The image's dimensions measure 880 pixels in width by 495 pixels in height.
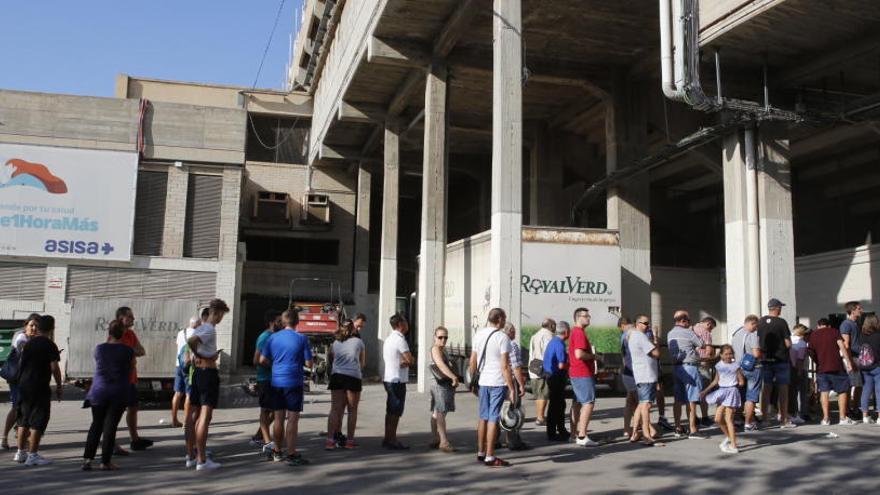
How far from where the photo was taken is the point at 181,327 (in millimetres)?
16703

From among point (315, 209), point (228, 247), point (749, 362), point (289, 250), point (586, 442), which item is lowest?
point (586, 442)

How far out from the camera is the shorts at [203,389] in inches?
312

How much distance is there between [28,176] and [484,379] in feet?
69.0

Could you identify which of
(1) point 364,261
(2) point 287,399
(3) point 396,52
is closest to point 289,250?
(1) point 364,261

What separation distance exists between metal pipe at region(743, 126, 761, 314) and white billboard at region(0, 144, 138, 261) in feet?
61.3

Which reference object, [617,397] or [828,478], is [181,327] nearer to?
[617,397]

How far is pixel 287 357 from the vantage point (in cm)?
809

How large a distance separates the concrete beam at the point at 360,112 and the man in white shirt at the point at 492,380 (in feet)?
61.1

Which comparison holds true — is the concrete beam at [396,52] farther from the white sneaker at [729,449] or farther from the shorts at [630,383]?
the white sneaker at [729,449]

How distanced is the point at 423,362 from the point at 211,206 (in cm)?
1042

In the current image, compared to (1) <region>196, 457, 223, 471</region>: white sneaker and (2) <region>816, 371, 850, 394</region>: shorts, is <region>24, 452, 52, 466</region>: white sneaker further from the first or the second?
(2) <region>816, 371, 850, 394</region>: shorts

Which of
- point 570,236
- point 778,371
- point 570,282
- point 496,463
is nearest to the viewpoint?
point 496,463

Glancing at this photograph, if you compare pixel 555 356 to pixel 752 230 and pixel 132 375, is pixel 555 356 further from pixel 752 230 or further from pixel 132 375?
pixel 752 230

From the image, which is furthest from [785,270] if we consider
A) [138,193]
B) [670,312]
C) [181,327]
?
[138,193]
